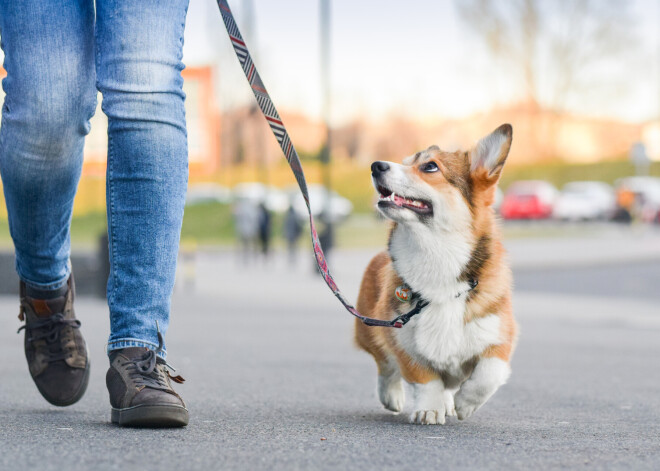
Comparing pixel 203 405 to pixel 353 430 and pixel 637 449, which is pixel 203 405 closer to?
pixel 353 430

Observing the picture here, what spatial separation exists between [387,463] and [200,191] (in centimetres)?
6130

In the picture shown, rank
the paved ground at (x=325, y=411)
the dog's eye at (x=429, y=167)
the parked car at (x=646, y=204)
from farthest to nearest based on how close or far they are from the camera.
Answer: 1. the parked car at (x=646, y=204)
2. the dog's eye at (x=429, y=167)
3. the paved ground at (x=325, y=411)

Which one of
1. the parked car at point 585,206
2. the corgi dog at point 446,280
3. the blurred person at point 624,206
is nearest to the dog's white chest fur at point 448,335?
the corgi dog at point 446,280

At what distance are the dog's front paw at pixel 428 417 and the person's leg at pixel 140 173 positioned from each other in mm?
920

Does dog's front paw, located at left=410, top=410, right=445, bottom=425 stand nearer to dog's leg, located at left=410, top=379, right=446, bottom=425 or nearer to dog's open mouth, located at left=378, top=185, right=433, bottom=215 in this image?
dog's leg, located at left=410, top=379, right=446, bottom=425

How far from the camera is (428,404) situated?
3.50 m

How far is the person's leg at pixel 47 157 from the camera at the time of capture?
3043 millimetres

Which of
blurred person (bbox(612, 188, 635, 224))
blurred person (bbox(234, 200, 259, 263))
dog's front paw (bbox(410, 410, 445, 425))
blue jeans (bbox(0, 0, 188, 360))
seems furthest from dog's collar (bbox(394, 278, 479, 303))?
blurred person (bbox(612, 188, 635, 224))

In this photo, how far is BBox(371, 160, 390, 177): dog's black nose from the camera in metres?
3.56

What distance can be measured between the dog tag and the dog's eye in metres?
0.45

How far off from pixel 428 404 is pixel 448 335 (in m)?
0.25

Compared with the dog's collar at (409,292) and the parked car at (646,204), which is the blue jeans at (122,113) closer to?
the dog's collar at (409,292)

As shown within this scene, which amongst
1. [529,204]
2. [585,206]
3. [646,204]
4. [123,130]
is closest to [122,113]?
[123,130]

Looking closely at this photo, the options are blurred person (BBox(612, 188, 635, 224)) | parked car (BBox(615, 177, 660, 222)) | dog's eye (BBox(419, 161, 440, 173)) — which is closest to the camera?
dog's eye (BBox(419, 161, 440, 173))
